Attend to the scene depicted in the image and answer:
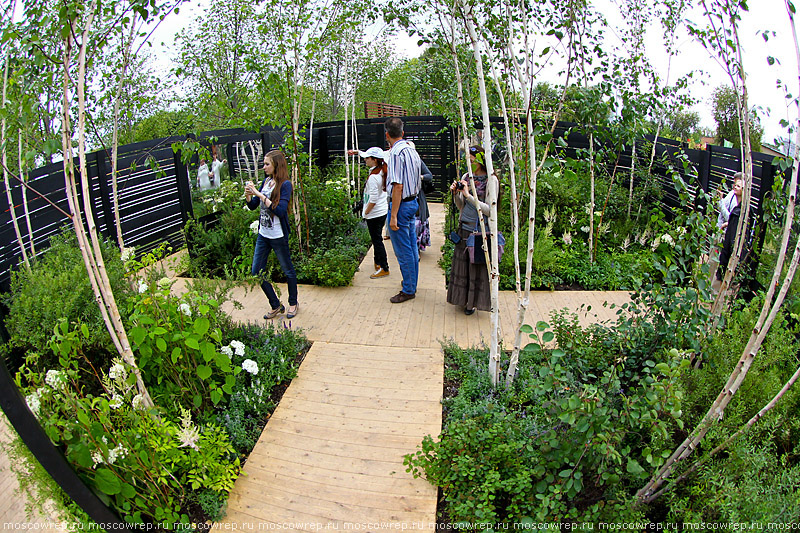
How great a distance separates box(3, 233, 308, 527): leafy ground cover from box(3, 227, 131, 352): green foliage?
0.01m

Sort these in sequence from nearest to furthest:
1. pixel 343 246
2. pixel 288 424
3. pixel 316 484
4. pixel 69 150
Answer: pixel 69 150 → pixel 316 484 → pixel 288 424 → pixel 343 246

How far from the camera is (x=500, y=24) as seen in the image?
12.9 ft

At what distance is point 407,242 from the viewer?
557cm

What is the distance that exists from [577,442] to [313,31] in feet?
19.3

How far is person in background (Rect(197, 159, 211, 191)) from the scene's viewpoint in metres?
7.41

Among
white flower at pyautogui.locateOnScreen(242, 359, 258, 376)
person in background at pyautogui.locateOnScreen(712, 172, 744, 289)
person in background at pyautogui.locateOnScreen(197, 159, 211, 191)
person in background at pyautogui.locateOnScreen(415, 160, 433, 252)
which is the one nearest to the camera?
white flower at pyautogui.locateOnScreen(242, 359, 258, 376)

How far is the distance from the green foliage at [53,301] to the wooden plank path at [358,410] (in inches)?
55.5

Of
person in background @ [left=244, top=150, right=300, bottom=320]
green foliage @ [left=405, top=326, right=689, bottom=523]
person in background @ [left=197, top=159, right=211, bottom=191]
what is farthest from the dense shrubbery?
green foliage @ [left=405, top=326, right=689, bottom=523]

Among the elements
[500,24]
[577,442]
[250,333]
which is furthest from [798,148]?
[250,333]

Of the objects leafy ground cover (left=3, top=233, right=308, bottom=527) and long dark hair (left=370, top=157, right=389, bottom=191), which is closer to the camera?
leafy ground cover (left=3, top=233, right=308, bottom=527)

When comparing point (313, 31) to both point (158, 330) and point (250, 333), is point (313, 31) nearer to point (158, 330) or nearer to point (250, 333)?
point (250, 333)

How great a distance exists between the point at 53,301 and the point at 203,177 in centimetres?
393

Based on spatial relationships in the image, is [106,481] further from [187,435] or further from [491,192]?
[491,192]

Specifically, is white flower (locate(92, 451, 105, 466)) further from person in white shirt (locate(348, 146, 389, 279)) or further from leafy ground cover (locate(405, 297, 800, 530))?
person in white shirt (locate(348, 146, 389, 279))
